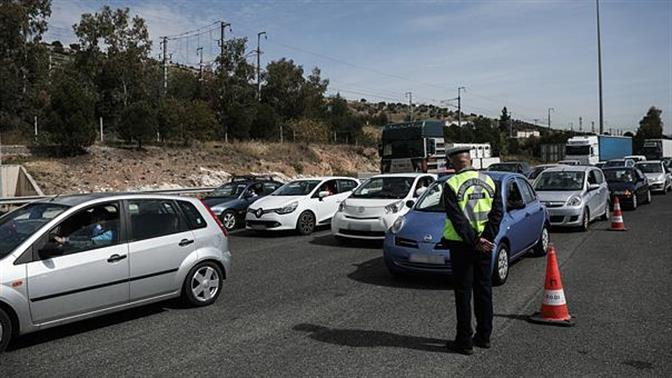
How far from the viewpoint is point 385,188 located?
12336mm

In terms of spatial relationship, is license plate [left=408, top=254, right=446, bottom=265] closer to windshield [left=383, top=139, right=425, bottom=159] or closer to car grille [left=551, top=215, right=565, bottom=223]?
car grille [left=551, top=215, right=565, bottom=223]

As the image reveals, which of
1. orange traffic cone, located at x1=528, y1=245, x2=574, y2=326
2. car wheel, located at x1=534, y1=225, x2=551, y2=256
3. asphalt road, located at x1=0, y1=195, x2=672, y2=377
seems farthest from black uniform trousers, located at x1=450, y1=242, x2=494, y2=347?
car wheel, located at x1=534, y1=225, x2=551, y2=256

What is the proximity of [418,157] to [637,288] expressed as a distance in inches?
666

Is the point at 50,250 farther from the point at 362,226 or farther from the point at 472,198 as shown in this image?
the point at 362,226

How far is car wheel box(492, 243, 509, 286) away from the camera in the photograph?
7.58m

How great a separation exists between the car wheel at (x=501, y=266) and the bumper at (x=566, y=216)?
605 centimetres

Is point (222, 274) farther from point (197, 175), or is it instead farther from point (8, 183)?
point (197, 175)

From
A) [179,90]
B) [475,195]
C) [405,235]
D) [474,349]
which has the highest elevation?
[179,90]

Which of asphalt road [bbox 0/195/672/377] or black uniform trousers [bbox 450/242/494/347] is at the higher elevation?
black uniform trousers [bbox 450/242/494/347]

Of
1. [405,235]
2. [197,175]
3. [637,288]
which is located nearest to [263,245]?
[405,235]

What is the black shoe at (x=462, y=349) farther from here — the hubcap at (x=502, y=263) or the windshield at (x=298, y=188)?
the windshield at (x=298, y=188)

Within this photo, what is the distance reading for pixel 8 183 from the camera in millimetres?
23484

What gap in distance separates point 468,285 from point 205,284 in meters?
3.36

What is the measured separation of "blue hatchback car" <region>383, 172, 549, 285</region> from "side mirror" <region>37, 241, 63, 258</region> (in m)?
4.39
